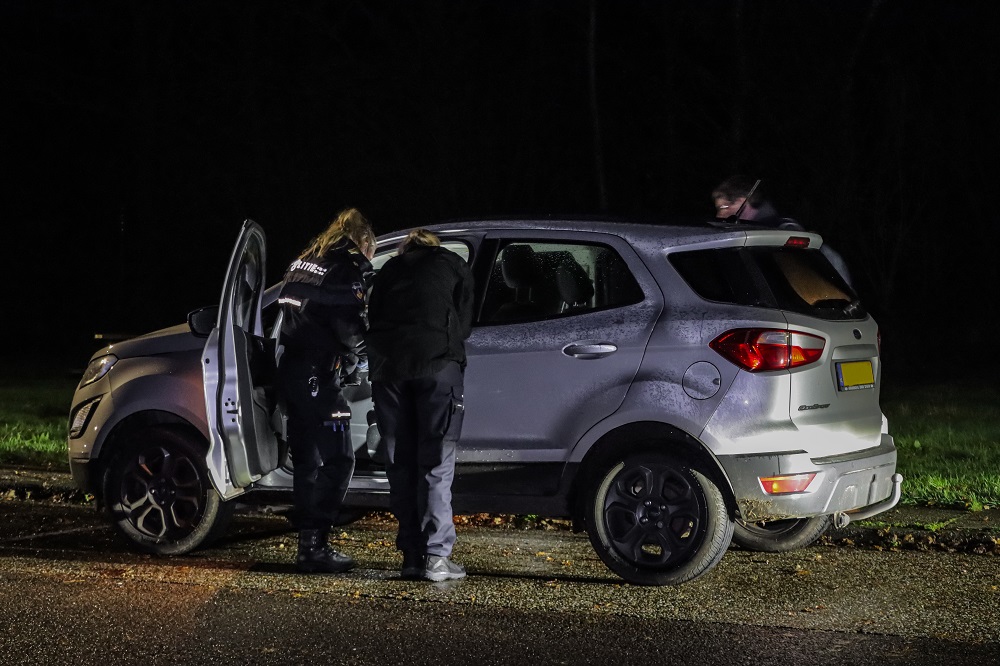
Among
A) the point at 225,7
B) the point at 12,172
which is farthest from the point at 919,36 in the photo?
the point at 12,172

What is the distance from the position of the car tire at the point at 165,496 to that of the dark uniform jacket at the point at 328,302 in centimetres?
100

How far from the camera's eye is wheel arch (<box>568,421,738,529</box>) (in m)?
6.34

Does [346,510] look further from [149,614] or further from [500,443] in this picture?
[149,614]

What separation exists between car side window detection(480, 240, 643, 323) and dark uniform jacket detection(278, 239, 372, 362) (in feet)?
2.18

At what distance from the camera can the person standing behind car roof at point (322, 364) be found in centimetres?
664

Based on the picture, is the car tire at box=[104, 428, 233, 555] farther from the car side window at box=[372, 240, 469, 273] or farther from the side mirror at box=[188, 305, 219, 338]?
the car side window at box=[372, 240, 469, 273]

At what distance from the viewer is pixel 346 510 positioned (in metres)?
7.65

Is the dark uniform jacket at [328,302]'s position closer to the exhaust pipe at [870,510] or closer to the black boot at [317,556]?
the black boot at [317,556]

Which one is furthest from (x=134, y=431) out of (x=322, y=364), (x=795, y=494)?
(x=795, y=494)

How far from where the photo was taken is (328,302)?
21.7ft

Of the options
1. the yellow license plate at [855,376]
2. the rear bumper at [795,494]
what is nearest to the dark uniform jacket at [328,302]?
the rear bumper at [795,494]

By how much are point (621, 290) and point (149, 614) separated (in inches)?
104

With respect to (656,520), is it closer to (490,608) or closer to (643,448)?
(643,448)

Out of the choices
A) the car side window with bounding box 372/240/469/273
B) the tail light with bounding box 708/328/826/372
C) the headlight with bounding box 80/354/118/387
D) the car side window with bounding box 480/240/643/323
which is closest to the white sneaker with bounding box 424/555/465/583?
the car side window with bounding box 480/240/643/323
